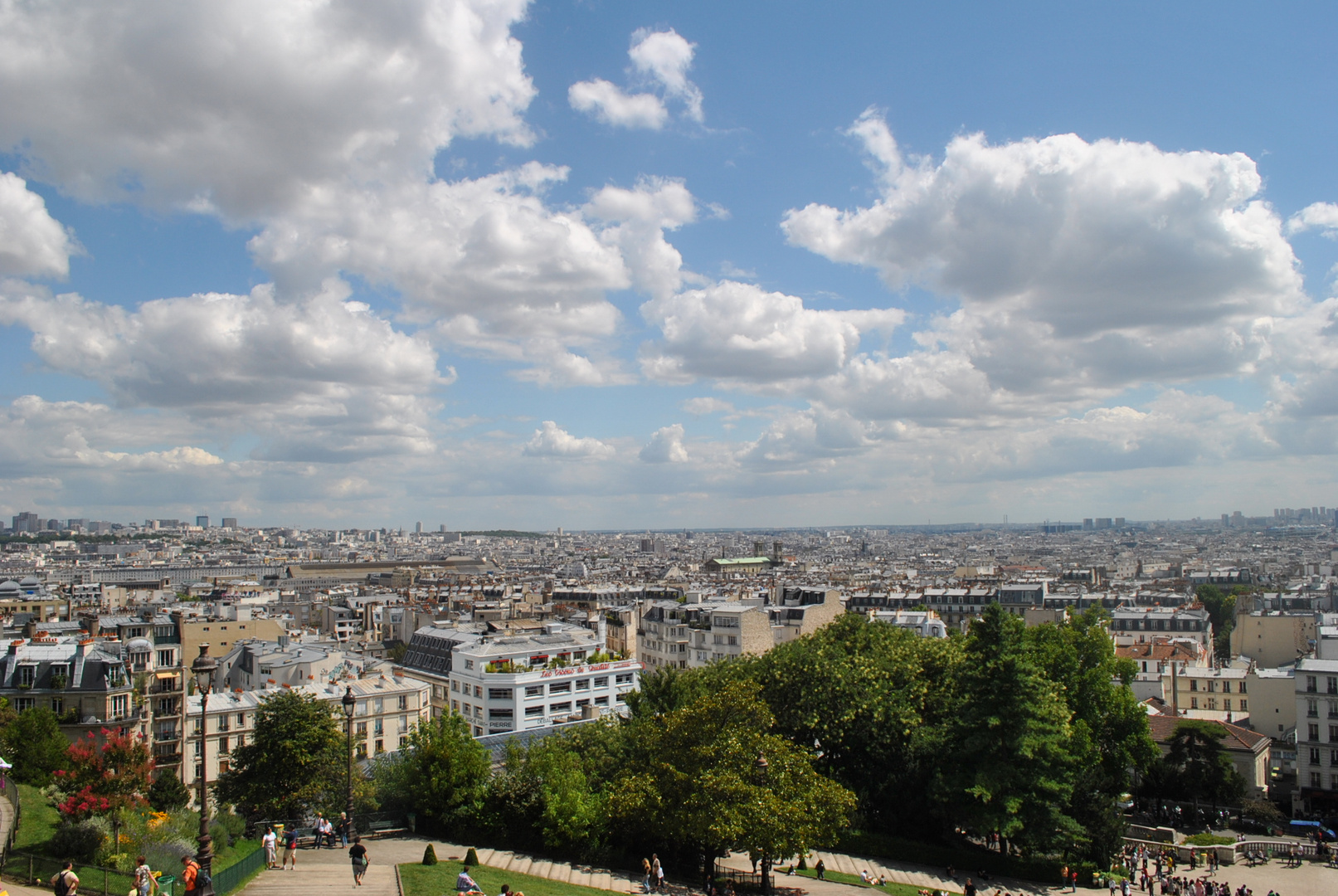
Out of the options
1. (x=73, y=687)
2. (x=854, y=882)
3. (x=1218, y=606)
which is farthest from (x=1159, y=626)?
(x=73, y=687)

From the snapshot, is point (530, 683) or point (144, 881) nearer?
point (144, 881)

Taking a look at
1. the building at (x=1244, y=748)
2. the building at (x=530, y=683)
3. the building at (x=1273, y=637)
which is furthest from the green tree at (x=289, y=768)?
the building at (x=1273, y=637)

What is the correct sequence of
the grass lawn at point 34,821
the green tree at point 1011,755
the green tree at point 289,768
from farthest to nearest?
the green tree at point 1011,755 < the green tree at point 289,768 < the grass lawn at point 34,821

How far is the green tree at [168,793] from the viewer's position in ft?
110

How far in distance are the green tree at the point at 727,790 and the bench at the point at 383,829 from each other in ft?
25.8

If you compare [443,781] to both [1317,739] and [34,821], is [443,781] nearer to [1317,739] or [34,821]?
[34,821]

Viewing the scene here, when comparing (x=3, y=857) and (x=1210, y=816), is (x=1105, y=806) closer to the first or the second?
(x=1210, y=816)

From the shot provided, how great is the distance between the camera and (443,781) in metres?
32.2

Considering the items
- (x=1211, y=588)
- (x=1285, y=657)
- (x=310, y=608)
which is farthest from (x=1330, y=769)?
(x=310, y=608)

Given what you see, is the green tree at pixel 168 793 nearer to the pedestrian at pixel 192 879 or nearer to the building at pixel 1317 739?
the pedestrian at pixel 192 879

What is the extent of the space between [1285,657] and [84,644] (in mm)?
97026

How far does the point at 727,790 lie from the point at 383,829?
13.2 m

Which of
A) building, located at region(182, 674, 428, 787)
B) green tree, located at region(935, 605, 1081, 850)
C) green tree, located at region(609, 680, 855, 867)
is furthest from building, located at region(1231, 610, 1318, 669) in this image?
building, located at region(182, 674, 428, 787)

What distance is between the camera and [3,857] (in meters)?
21.3
